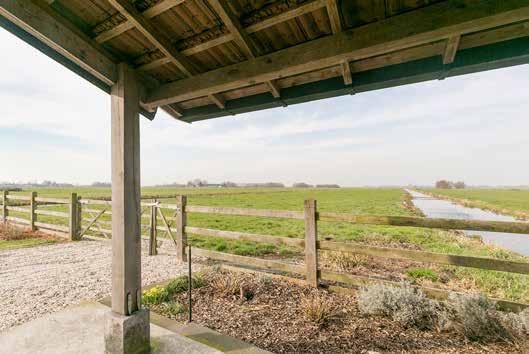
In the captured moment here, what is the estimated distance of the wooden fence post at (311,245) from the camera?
3982mm

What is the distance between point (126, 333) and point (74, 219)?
7590mm

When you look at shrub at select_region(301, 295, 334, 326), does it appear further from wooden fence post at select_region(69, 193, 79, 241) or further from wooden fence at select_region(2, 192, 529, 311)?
wooden fence post at select_region(69, 193, 79, 241)

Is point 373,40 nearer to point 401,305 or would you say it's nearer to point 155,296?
point 401,305

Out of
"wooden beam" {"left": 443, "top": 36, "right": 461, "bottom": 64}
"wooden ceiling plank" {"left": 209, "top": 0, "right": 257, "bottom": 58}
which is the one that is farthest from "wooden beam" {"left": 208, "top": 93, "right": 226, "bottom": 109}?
"wooden beam" {"left": 443, "top": 36, "right": 461, "bottom": 64}

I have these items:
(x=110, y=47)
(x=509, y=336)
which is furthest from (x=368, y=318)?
(x=110, y=47)

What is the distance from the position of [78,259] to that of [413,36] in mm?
7530

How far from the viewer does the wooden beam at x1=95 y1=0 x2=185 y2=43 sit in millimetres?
1743

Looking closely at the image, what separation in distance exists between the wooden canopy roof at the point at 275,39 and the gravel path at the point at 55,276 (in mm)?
3379

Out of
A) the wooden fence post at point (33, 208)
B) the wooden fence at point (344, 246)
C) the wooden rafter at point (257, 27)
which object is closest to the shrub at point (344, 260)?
the wooden fence at point (344, 246)

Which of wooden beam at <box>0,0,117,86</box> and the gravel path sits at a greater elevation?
wooden beam at <box>0,0,117,86</box>

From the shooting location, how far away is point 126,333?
85.8 inches

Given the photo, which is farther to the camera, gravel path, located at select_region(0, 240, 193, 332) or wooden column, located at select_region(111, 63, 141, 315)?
gravel path, located at select_region(0, 240, 193, 332)

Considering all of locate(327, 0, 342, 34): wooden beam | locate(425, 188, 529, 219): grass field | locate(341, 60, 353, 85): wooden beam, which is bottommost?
locate(425, 188, 529, 219): grass field

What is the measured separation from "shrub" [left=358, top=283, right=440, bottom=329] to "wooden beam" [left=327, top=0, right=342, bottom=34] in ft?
9.72
